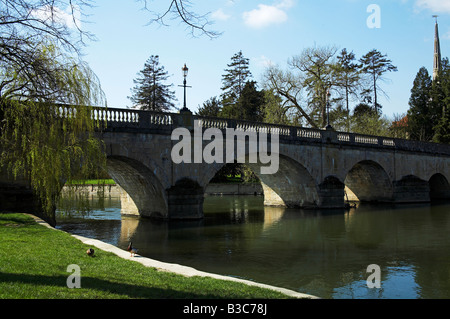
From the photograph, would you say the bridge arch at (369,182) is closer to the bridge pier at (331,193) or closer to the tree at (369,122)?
the bridge pier at (331,193)

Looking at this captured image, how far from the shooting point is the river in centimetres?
1087

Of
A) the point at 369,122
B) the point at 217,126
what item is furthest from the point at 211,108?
the point at 217,126

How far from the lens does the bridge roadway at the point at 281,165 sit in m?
21.0

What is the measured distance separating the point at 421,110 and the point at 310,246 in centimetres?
4747

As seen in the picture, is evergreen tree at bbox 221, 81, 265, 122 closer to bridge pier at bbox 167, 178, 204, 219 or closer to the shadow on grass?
bridge pier at bbox 167, 178, 204, 219

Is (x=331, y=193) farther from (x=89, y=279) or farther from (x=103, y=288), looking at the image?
(x=103, y=288)

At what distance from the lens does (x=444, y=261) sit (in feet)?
44.1

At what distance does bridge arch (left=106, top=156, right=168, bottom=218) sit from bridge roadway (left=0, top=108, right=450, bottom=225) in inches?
1.7

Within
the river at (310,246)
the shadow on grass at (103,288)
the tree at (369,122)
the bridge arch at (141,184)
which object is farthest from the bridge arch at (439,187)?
the shadow on grass at (103,288)

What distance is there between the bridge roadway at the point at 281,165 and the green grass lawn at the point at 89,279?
594 cm

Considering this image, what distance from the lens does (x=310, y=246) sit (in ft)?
53.6

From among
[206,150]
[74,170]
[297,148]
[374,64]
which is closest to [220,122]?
[206,150]
